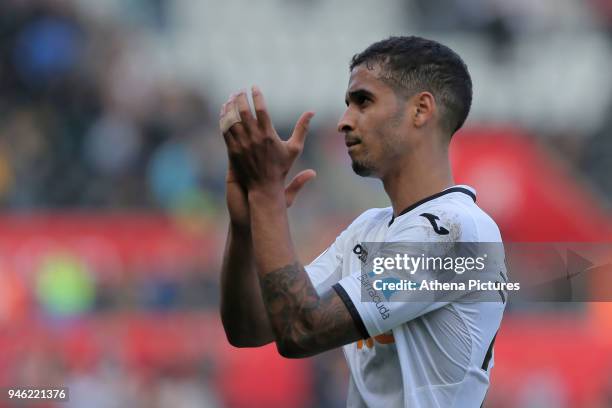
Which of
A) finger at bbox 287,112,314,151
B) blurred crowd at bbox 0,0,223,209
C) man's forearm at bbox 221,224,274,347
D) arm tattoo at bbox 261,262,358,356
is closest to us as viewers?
arm tattoo at bbox 261,262,358,356

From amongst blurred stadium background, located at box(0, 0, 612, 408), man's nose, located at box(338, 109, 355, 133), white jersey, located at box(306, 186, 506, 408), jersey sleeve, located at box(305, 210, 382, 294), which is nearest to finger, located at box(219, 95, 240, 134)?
man's nose, located at box(338, 109, 355, 133)

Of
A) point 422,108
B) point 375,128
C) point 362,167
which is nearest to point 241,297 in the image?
point 362,167

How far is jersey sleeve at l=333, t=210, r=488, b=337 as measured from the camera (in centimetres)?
281

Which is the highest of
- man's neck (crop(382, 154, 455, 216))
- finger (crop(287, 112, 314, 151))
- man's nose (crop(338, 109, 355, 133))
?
man's nose (crop(338, 109, 355, 133))

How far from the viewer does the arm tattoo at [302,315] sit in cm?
280

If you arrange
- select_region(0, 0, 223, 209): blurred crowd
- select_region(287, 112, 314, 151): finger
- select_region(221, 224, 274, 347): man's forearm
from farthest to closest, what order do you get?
select_region(0, 0, 223, 209): blurred crowd, select_region(221, 224, 274, 347): man's forearm, select_region(287, 112, 314, 151): finger

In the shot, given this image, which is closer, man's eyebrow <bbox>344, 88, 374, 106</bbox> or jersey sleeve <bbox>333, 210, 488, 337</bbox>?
jersey sleeve <bbox>333, 210, 488, 337</bbox>

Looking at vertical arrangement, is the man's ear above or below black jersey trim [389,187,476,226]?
above

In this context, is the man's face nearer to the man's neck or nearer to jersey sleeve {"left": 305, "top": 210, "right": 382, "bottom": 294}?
the man's neck

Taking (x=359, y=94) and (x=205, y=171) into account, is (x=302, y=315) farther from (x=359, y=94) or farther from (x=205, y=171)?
(x=205, y=171)

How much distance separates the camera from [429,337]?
9.55 feet

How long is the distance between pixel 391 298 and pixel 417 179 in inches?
19.1

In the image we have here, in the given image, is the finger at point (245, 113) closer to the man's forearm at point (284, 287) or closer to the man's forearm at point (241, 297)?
the man's forearm at point (284, 287)

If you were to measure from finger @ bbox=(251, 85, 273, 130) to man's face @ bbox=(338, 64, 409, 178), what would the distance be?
35 cm
